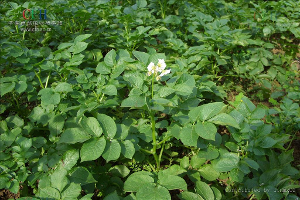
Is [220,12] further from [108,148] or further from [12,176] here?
[12,176]

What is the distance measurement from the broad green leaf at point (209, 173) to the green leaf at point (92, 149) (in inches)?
30.0

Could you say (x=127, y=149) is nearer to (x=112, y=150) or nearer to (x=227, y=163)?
(x=112, y=150)

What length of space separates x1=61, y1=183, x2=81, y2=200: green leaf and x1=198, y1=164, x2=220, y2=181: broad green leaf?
87 centimetres

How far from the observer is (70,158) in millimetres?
1430

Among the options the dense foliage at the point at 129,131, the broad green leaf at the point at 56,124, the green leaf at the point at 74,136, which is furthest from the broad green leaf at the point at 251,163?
the broad green leaf at the point at 56,124

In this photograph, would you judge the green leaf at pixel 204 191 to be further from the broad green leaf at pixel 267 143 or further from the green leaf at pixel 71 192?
the green leaf at pixel 71 192

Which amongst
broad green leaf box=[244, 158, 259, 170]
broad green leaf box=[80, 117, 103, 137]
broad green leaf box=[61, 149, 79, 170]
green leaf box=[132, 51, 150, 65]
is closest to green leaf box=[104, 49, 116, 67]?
green leaf box=[132, 51, 150, 65]

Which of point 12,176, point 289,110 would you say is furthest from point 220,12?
point 12,176

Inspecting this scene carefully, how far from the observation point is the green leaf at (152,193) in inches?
48.6

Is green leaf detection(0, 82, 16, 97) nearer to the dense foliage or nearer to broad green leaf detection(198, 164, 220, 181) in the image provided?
the dense foliage

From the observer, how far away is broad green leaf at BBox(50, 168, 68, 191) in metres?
1.23

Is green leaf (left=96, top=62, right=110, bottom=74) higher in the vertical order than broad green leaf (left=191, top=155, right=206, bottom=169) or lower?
higher

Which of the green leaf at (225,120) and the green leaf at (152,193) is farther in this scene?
the green leaf at (225,120)

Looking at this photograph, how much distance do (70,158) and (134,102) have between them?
1.60 feet
